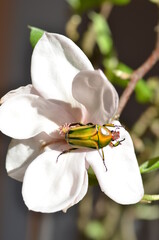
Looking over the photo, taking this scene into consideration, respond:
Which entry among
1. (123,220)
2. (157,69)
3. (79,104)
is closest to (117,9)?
(157,69)

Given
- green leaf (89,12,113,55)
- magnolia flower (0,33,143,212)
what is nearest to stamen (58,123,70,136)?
magnolia flower (0,33,143,212)

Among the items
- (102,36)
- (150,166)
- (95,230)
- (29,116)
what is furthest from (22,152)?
(95,230)

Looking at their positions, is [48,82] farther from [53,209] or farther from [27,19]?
[27,19]

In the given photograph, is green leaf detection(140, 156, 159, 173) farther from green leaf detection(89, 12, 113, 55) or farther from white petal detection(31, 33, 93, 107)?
green leaf detection(89, 12, 113, 55)

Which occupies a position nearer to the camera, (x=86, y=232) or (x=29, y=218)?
(x=86, y=232)

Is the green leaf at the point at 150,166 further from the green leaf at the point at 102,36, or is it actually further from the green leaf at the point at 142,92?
the green leaf at the point at 102,36

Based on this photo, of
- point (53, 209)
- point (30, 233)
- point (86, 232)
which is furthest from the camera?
point (30, 233)

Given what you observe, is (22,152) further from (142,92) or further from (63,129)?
(142,92)
